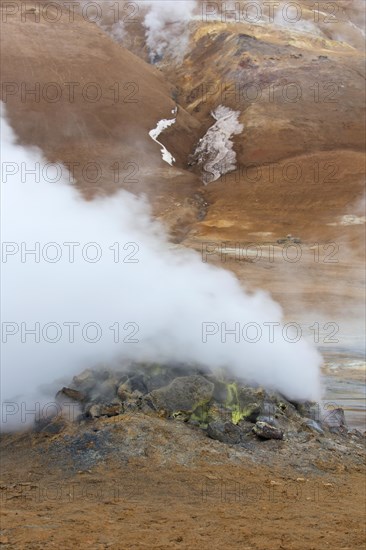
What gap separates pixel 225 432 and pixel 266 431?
399 millimetres

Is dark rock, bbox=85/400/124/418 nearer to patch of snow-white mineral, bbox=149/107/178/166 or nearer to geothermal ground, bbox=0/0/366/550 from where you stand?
geothermal ground, bbox=0/0/366/550

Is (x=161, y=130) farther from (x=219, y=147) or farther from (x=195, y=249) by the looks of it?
(x=195, y=249)

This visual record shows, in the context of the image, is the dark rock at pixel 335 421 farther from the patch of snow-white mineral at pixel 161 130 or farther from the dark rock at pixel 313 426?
the patch of snow-white mineral at pixel 161 130

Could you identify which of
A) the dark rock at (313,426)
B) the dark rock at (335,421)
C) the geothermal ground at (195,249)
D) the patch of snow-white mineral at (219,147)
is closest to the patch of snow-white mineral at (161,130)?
the geothermal ground at (195,249)

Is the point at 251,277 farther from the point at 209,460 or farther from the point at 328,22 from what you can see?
the point at 328,22

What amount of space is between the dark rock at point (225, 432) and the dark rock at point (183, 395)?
0.27 metres

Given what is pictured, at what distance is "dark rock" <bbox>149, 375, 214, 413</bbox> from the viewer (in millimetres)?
6156

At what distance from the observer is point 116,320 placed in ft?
23.1

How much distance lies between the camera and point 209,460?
5.56m

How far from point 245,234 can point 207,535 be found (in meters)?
11.9

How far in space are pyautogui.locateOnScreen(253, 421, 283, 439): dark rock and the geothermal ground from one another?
0.04 feet

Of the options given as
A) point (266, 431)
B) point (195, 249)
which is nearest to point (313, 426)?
point (266, 431)

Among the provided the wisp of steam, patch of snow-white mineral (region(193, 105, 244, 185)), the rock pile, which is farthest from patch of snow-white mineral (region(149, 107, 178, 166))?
the rock pile

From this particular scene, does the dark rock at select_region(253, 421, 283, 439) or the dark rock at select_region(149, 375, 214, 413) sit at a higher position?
the dark rock at select_region(149, 375, 214, 413)
